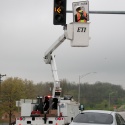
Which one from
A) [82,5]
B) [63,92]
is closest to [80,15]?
[82,5]

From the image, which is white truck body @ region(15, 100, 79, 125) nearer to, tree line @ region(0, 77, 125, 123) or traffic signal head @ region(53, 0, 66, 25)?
traffic signal head @ region(53, 0, 66, 25)

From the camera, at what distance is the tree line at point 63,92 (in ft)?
227

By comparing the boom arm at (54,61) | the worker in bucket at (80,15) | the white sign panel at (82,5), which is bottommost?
the boom arm at (54,61)

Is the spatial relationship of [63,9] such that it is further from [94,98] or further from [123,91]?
[123,91]

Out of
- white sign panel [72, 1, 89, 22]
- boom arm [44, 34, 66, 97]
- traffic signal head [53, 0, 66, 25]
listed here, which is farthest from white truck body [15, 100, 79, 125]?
traffic signal head [53, 0, 66, 25]

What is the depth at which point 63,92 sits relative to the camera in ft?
174

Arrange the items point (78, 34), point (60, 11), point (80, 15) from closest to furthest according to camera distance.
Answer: point (60, 11), point (80, 15), point (78, 34)

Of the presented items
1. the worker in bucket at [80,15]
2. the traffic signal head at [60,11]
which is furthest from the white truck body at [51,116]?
the traffic signal head at [60,11]

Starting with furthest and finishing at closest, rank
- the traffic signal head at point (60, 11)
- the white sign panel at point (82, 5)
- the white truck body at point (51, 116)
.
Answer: the white truck body at point (51, 116) → the white sign panel at point (82, 5) → the traffic signal head at point (60, 11)

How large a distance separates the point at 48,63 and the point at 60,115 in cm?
565

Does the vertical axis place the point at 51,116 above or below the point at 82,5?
below

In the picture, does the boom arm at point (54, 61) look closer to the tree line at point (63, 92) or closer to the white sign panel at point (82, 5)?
the white sign panel at point (82, 5)

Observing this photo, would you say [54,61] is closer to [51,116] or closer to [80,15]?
[51,116]

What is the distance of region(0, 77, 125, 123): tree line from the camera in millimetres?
69125
